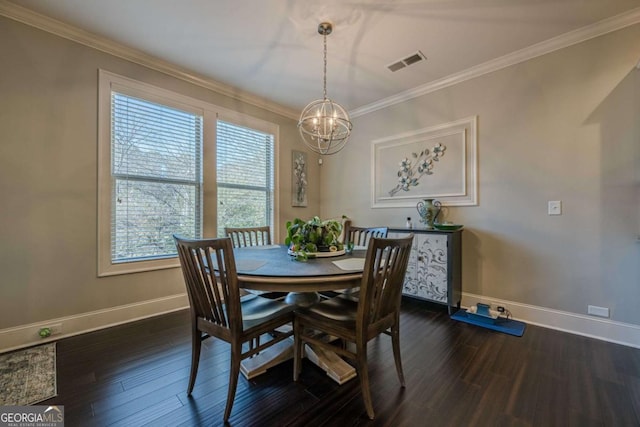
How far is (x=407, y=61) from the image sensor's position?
285 centimetres

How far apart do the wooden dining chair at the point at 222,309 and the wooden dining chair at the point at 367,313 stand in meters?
0.21

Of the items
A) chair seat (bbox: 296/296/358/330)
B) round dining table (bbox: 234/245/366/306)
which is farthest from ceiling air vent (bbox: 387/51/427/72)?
chair seat (bbox: 296/296/358/330)

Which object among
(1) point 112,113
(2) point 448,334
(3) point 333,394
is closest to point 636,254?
(2) point 448,334

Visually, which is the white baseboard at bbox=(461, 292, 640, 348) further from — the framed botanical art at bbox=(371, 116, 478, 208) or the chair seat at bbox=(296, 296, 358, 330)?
the chair seat at bbox=(296, 296, 358, 330)

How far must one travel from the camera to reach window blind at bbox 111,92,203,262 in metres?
2.66

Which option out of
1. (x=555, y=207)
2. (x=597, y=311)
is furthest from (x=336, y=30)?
(x=597, y=311)

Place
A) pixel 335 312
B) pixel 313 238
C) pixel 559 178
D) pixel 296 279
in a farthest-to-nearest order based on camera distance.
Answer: pixel 559 178
pixel 313 238
pixel 335 312
pixel 296 279

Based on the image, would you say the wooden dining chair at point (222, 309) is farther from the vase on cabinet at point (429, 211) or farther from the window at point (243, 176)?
the vase on cabinet at point (429, 211)

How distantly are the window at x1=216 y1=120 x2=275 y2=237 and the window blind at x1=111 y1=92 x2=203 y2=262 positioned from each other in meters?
0.30

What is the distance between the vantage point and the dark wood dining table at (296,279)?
142 centimetres

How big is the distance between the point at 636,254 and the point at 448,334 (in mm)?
1669

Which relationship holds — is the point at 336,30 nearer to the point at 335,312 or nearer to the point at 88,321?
the point at 335,312

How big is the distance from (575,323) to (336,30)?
3.46 m

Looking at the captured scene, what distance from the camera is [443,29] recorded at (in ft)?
7.74
